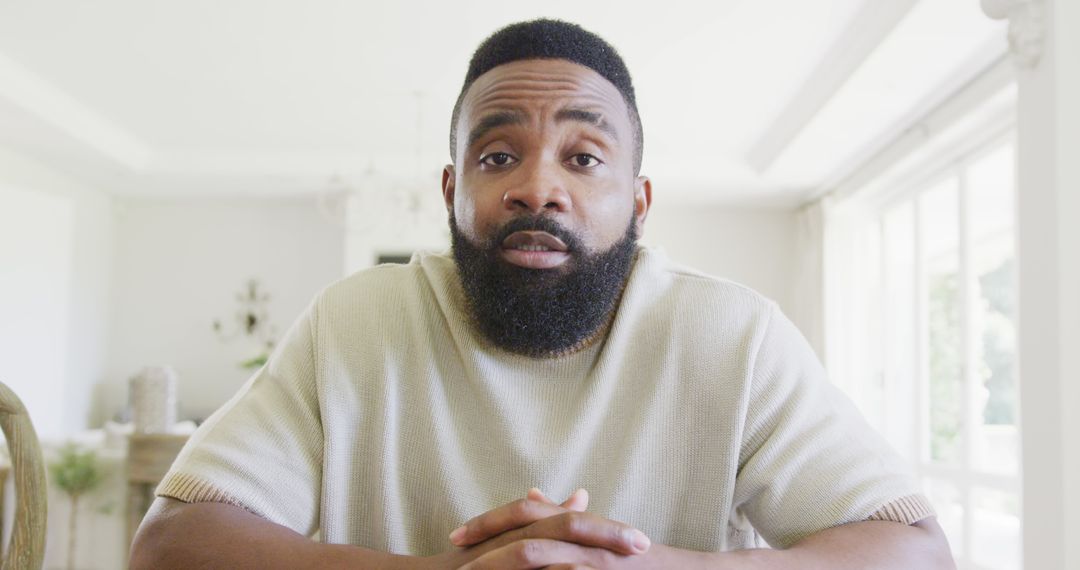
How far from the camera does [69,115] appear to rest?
5812 millimetres

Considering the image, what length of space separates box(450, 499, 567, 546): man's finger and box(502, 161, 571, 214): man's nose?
34cm

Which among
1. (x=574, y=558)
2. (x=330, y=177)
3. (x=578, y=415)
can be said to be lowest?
(x=574, y=558)

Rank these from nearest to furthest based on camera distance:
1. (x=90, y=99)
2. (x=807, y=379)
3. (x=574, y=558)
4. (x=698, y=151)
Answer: (x=574, y=558)
(x=807, y=379)
(x=90, y=99)
(x=698, y=151)

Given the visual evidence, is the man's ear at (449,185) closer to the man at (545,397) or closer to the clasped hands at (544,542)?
the man at (545,397)

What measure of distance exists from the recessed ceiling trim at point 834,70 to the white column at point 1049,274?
819mm

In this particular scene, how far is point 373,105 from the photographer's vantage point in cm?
587

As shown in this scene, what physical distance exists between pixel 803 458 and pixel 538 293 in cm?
36

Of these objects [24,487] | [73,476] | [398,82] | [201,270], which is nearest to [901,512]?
[24,487]

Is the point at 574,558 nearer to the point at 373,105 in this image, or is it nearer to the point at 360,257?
the point at 373,105

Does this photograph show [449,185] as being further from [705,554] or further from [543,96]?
[705,554]

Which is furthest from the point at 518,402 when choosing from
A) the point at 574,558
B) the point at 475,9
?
the point at 475,9

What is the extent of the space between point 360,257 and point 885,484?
7069 mm

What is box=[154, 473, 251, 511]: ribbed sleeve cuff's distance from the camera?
99 centimetres

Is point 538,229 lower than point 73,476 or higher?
higher
